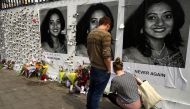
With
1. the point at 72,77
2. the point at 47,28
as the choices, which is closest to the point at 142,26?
the point at 72,77

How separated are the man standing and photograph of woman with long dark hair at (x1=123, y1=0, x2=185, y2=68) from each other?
1266 mm

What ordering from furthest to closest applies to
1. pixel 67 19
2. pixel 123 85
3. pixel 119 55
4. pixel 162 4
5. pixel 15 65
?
pixel 15 65 → pixel 67 19 → pixel 119 55 → pixel 162 4 → pixel 123 85

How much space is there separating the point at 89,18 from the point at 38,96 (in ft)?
8.01

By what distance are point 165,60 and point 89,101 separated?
177 cm

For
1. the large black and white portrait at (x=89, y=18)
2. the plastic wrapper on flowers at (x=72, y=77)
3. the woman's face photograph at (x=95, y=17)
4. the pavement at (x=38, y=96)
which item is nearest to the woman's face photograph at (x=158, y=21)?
the large black and white portrait at (x=89, y=18)

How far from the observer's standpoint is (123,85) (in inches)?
188

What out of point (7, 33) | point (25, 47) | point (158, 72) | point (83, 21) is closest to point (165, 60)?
point (158, 72)

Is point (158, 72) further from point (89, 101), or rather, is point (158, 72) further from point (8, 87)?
point (8, 87)

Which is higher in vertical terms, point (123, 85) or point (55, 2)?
point (55, 2)

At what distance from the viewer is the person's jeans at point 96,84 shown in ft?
16.0

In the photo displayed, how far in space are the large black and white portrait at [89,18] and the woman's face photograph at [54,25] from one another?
1.10 metres

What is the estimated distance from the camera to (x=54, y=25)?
29.5 ft

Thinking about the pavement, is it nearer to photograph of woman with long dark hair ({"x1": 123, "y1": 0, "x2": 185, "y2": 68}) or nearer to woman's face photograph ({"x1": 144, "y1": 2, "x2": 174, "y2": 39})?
photograph of woman with long dark hair ({"x1": 123, "y1": 0, "x2": 185, "y2": 68})

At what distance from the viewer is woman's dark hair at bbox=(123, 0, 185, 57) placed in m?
5.28
